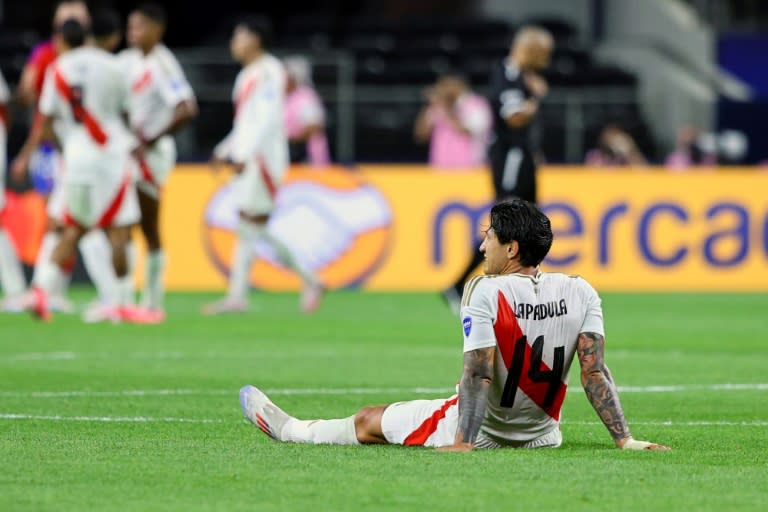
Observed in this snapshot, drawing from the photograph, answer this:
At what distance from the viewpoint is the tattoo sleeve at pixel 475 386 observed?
607 cm

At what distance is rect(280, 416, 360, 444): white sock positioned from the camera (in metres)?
6.63

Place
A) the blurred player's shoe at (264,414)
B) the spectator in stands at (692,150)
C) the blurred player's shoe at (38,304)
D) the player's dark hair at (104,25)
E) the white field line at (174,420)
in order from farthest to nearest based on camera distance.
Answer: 1. the spectator in stands at (692,150)
2. the player's dark hair at (104,25)
3. the blurred player's shoe at (38,304)
4. the white field line at (174,420)
5. the blurred player's shoe at (264,414)

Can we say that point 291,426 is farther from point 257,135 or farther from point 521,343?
point 257,135

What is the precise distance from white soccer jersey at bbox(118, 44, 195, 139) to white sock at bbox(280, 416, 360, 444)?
7.89 meters

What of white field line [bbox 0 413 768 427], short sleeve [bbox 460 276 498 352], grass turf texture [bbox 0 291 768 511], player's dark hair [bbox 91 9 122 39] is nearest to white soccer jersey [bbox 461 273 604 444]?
short sleeve [bbox 460 276 498 352]

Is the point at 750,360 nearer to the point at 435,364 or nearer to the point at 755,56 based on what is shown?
the point at 435,364

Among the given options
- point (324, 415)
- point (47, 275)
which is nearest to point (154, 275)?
point (47, 275)

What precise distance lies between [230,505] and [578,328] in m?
1.72

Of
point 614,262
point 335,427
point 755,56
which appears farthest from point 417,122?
point 335,427

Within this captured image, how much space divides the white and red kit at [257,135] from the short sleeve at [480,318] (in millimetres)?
9416

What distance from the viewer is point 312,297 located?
50.9 feet

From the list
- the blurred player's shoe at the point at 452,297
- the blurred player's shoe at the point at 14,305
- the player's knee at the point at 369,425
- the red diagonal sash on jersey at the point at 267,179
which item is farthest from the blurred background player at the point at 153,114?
the player's knee at the point at 369,425

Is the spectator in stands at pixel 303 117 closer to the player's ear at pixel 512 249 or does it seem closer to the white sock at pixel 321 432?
the white sock at pixel 321 432

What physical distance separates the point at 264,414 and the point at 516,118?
7.83m
